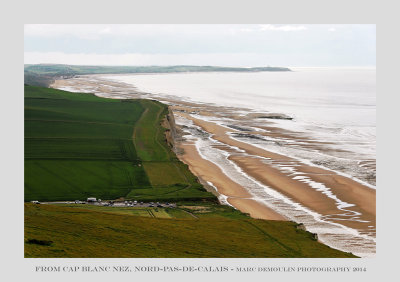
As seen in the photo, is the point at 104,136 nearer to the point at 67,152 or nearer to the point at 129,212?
the point at 67,152

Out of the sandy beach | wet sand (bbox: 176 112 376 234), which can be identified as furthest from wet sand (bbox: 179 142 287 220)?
wet sand (bbox: 176 112 376 234)

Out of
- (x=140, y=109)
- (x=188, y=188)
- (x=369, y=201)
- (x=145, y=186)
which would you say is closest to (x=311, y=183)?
(x=369, y=201)

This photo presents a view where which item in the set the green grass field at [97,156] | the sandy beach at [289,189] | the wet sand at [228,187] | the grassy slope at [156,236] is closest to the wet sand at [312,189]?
the sandy beach at [289,189]

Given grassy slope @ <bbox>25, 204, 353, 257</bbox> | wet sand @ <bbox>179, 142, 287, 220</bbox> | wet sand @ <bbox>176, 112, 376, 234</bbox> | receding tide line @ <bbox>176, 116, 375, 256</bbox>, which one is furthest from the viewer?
wet sand @ <bbox>179, 142, 287, 220</bbox>

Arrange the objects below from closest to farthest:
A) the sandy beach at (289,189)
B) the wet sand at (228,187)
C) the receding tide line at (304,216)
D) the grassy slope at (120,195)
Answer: the grassy slope at (120,195) → the receding tide line at (304,216) → the sandy beach at (289,189) → the wet sand at (228,187)

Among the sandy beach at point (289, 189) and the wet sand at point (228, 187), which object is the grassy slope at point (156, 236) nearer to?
the sandy beach at point (289, 189)

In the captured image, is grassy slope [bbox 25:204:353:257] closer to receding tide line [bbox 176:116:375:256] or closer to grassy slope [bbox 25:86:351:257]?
grassy slope [bbox 25:86:351:257]
